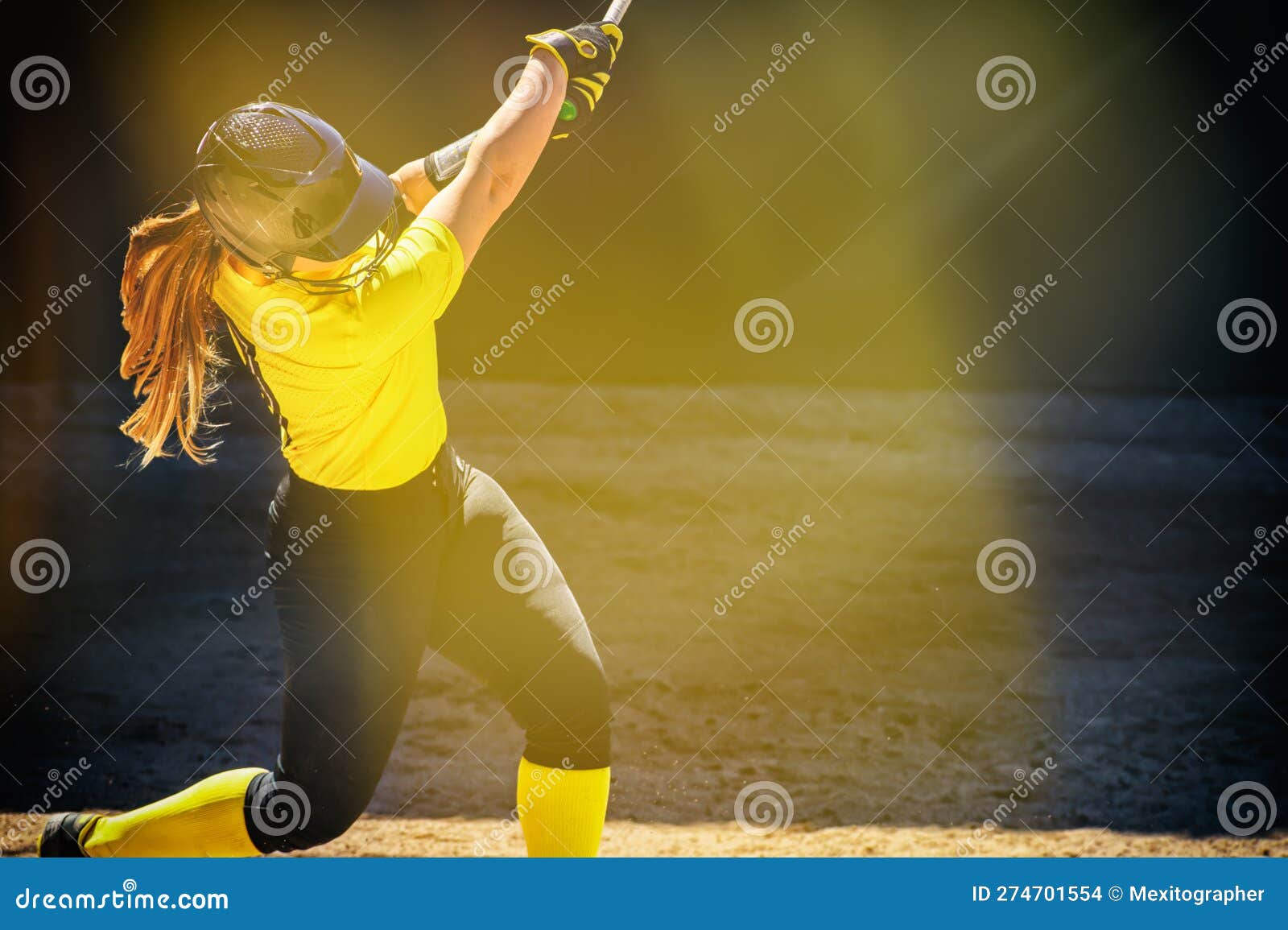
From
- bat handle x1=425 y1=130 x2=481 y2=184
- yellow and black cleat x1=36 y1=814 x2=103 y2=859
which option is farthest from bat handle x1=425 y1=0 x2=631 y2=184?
yellow and black cleat x1=36 y1=814 x2=103 y2=859

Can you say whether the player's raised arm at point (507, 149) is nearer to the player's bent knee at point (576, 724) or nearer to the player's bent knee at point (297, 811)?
the player's bent knee at point (576, 724)

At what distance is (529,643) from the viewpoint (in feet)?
7.34

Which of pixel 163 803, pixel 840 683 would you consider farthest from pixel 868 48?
pixel 163 803

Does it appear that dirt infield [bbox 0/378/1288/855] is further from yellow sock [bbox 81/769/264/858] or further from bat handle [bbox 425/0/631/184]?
bat handle [bbox 425/0/631/184]

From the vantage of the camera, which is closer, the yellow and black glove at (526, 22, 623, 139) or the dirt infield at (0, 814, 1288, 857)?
the yellow and black glove at (526, 22, 623, 139)

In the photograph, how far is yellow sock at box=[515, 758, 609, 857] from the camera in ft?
7.68

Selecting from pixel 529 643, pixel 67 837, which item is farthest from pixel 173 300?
pixel 67 837

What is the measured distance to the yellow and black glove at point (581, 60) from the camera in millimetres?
2213

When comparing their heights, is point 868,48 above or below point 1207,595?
above

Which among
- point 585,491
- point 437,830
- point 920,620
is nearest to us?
point 437,830

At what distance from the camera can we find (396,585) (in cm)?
215

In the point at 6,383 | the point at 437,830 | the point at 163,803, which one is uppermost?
the point at 163,803

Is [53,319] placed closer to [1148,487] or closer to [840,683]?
[840,683]

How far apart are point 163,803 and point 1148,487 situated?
14.6ft
